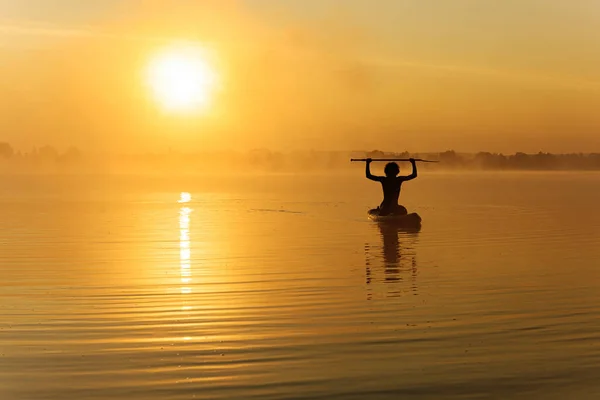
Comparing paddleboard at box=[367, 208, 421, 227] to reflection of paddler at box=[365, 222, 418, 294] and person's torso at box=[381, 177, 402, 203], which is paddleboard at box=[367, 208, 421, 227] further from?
reflection of paddler at box=[365, 222, 418, 294]

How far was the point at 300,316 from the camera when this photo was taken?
14.4 metres

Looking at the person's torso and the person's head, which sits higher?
the person's head

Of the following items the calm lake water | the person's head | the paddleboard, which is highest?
the person's head

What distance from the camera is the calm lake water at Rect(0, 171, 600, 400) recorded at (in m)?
10.1

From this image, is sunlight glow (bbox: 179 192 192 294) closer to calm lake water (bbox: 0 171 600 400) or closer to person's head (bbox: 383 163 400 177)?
calm lake water (bbox: 0 171 600 400)

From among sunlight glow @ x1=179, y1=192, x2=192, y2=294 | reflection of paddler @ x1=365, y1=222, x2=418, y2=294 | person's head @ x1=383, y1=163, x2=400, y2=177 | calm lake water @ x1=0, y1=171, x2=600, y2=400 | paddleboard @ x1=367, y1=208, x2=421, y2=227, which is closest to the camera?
calm lake water @ x1=0, y1=171, x2=600, y2=400

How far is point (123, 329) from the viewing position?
13258mm

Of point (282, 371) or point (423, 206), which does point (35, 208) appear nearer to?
point (423, 206)

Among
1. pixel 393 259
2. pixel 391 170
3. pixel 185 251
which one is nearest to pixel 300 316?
pixel 393 259

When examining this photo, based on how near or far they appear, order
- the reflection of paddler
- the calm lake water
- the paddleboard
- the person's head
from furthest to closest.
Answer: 1. the paddleboard
2. the person's head
3. the reflection of paddler
4. the calm lake water

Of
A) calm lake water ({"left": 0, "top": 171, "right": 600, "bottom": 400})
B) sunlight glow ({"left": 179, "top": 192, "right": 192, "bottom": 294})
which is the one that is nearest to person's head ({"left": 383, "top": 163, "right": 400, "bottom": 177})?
calm lake water ({"left": 0, "top": 171, "right": 600, "bottom": 400})

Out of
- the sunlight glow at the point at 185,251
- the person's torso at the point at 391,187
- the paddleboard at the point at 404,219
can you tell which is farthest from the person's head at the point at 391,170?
the sunlight glow at the point at 185,251

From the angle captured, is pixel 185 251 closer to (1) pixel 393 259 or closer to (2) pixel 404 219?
(1) pixel 393 259

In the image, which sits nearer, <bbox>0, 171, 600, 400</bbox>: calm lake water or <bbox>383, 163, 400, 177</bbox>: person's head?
<bbox>0, 171, 600, 400</bbox>: calm lake water
